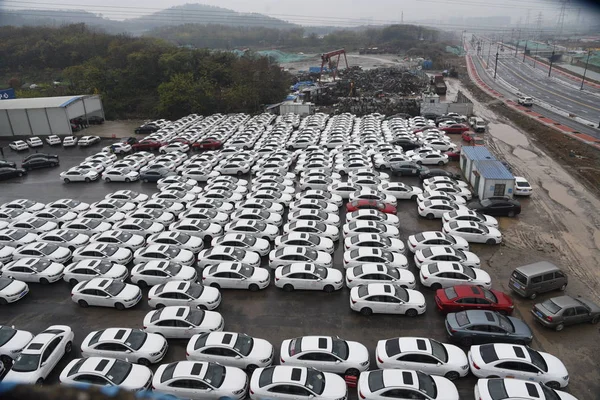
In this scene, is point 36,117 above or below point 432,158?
above

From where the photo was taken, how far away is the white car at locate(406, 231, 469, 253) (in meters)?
17.6

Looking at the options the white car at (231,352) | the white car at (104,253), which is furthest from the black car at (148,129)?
the white car at (231,352)

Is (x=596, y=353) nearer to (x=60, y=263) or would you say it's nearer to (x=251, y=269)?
(x=251, y=269)

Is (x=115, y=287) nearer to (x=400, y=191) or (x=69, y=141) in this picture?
(x=400, y=191)

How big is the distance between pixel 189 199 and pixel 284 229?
676 centimetres

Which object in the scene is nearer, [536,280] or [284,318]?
[284,318]

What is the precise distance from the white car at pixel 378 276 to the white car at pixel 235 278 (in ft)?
10.8

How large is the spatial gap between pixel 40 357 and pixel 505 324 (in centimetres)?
1383

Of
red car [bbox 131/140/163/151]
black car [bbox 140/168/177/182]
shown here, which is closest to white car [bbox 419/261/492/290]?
black car [bbox 140/168/177/182]

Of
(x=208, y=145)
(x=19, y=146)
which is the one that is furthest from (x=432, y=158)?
(x=19, y=146)

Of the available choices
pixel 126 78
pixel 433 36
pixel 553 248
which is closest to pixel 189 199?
pixel 553 248

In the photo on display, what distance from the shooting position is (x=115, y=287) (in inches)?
605

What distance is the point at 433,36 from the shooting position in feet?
591

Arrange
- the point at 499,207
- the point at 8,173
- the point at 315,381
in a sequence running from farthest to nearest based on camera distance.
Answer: the point at 8,173 → the point at 499,207 → the point at 315,381
